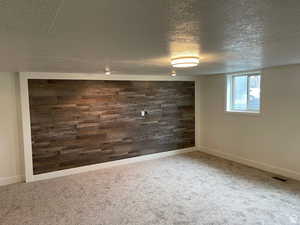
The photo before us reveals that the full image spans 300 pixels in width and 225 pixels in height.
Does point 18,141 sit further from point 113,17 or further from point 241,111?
point 241,111

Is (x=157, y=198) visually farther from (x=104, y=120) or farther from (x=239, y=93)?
(x=239, y=93)

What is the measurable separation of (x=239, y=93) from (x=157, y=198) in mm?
3081

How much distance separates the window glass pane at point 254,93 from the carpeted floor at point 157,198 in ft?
4.22

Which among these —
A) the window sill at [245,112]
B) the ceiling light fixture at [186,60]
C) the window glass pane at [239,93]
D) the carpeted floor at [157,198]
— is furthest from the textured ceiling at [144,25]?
the window glass pane at [239,93]

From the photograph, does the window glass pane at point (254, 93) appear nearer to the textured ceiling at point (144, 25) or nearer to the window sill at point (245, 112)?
the window sill at point (245, 112)

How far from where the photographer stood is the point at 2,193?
3453 mm

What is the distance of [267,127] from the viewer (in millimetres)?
4176

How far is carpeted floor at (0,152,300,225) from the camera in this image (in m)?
2.69

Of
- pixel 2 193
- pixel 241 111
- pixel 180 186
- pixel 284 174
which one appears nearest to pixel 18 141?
pixel 2 193

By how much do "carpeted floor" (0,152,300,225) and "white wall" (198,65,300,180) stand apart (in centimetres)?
36

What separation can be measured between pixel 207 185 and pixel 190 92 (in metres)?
2.61

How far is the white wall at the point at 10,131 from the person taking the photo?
148 inches

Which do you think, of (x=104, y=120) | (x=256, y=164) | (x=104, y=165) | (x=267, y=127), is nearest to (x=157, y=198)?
(x=104, y=165)

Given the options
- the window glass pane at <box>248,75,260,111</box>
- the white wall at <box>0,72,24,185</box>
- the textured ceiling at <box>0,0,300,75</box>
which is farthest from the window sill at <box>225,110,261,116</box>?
the white wall at <box>0,72,24,185</box>
